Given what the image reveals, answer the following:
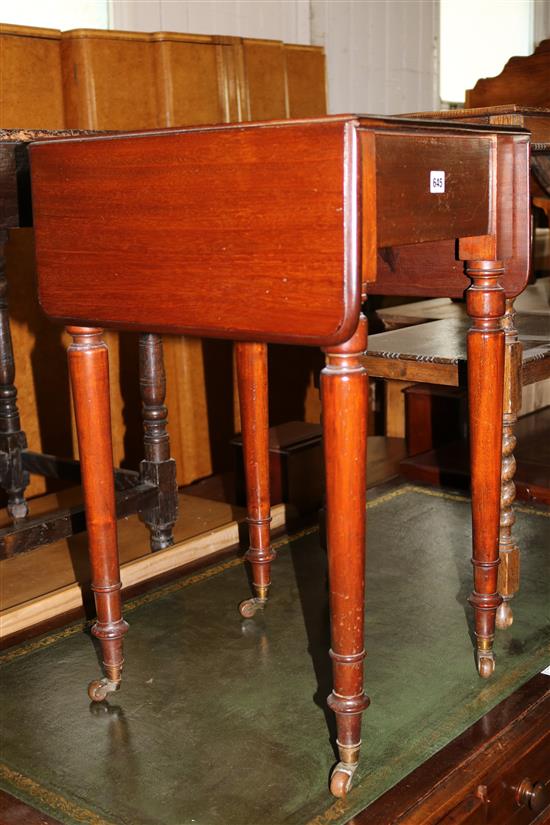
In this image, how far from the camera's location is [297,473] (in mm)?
2764

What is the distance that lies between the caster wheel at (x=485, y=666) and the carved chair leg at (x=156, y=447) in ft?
3.08

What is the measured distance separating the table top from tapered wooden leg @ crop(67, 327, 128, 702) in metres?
0.08

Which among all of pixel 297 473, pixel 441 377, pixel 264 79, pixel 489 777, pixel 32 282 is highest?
pixel 264 79

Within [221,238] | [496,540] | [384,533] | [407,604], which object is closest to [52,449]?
[384,533]

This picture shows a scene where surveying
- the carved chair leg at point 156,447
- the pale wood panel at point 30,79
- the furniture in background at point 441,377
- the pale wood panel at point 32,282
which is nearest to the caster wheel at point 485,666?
the furniture in background at point 441,377

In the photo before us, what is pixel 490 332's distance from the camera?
1.62 metres

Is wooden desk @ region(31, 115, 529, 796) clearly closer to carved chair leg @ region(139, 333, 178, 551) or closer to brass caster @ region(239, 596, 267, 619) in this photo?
brass caster @ region(239, 596, 267, 619)

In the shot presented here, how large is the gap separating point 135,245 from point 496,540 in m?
0.77

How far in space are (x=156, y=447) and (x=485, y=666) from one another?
41.3 inches

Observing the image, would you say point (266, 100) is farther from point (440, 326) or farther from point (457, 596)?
point (457, 596)

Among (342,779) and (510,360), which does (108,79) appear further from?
(342,779)

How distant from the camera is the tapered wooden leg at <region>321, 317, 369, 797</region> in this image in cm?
125

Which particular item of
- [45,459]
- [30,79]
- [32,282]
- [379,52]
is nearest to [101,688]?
[45,459]

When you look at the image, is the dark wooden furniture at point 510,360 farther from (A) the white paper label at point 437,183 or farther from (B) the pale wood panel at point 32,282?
(B) the pale wood panel at point 32,282
